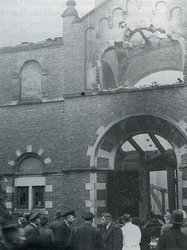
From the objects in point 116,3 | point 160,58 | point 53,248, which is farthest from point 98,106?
point 53,248

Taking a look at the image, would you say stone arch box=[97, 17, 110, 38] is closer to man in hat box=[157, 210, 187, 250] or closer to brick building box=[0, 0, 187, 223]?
brick building box=[0, 0, 187, 223]

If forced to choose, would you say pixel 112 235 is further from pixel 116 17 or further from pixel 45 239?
pixel 116 17

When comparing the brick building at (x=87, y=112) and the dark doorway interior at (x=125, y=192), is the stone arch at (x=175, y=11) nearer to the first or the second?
the brick building at (x=87, y=112)

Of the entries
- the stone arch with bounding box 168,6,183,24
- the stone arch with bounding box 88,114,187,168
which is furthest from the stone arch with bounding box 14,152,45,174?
the stone arch with bounding box 168,6,183,24

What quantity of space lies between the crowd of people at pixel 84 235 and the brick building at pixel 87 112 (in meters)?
6.97

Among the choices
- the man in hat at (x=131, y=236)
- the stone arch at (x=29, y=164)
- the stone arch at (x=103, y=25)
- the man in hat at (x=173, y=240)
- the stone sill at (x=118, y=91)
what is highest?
the stone arch at (x=103, y=25)

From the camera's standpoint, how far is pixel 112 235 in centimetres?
1069

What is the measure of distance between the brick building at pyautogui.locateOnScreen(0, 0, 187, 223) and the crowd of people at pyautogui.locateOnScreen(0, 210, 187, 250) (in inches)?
274

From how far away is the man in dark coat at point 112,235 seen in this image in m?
10.5

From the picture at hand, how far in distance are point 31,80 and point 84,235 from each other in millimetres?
12069

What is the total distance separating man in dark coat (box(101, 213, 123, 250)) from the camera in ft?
34.4

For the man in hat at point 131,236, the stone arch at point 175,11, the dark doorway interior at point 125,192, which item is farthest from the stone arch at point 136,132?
the man in hat at point 131,236

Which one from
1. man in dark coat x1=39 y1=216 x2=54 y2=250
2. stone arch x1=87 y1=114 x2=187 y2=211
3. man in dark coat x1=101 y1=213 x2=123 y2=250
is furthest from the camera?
stone arch x1=87 y1=114 x2=187 y2=211

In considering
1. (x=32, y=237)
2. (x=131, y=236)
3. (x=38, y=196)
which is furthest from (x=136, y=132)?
(x=32, y=237)
